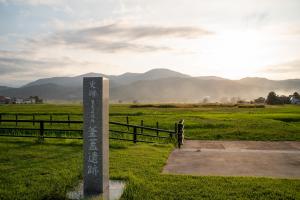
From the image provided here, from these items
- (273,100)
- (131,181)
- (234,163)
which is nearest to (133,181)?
(131,181)

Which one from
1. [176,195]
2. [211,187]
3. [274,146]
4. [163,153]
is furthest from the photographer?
[274,146]

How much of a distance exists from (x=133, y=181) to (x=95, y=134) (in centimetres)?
196

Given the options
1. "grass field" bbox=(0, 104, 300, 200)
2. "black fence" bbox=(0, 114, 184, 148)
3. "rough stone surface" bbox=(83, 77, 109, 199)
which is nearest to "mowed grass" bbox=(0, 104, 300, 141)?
"black fence" bbox=(0, 114, 184, 148)

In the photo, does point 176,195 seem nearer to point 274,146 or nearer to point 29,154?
point 29,154

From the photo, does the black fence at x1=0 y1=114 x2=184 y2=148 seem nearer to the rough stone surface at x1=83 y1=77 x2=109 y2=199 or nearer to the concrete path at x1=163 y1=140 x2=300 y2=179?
the concrete path at x1=163 y1=140 x2=300 y2=179

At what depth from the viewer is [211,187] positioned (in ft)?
29.8

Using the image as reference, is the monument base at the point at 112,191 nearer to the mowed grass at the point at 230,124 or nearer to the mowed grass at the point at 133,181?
the mowed grass at the point at 133,181

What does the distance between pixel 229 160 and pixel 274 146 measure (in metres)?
6.96

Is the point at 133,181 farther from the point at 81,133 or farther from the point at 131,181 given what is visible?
the point at 81,133

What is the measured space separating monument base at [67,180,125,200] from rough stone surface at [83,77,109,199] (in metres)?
0.16

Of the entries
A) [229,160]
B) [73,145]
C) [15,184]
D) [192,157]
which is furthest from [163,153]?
[15,184]

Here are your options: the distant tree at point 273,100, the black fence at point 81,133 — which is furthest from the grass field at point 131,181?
the distant tree at point 273,100

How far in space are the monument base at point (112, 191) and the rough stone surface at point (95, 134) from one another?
6.3 inches

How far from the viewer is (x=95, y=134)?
840cm
